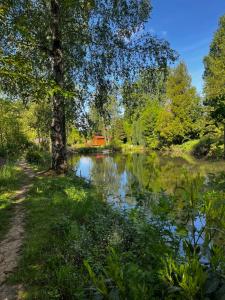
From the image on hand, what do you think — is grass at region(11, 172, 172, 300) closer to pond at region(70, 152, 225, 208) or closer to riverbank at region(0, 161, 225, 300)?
riverbank at region(0, 161, 225, 300)

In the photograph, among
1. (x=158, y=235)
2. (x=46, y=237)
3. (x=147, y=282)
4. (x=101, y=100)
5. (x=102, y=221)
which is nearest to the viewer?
(x=147, y=282)

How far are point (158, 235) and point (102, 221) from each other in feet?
9.16

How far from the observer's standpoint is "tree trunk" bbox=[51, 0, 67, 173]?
13.7 metres

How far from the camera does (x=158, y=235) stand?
4.44 m

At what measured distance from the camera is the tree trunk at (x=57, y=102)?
45.1ft

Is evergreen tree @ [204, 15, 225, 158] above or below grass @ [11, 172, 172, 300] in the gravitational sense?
above

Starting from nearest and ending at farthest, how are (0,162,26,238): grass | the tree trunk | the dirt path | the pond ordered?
the dirt path < the pond < (0,162,26,238): grass < the tree trunk

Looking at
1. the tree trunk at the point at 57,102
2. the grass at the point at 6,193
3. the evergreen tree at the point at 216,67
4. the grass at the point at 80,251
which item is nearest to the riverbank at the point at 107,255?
the grass at the point at 80,251

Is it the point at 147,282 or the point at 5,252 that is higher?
the point at 147,282

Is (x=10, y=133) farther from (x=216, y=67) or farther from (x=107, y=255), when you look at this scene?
(x=216, y=67)

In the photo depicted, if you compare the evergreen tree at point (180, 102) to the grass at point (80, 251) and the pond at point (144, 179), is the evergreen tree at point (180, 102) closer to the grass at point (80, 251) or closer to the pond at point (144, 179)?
the pond at point (144, 179)

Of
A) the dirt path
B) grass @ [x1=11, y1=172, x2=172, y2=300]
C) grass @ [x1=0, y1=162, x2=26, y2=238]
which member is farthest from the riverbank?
grass @ [x1=0, y1=162, x2=26, y2=238]

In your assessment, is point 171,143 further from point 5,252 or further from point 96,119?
point 5,252

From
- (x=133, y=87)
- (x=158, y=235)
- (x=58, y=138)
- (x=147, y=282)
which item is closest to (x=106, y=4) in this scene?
(x=133, y=87)
